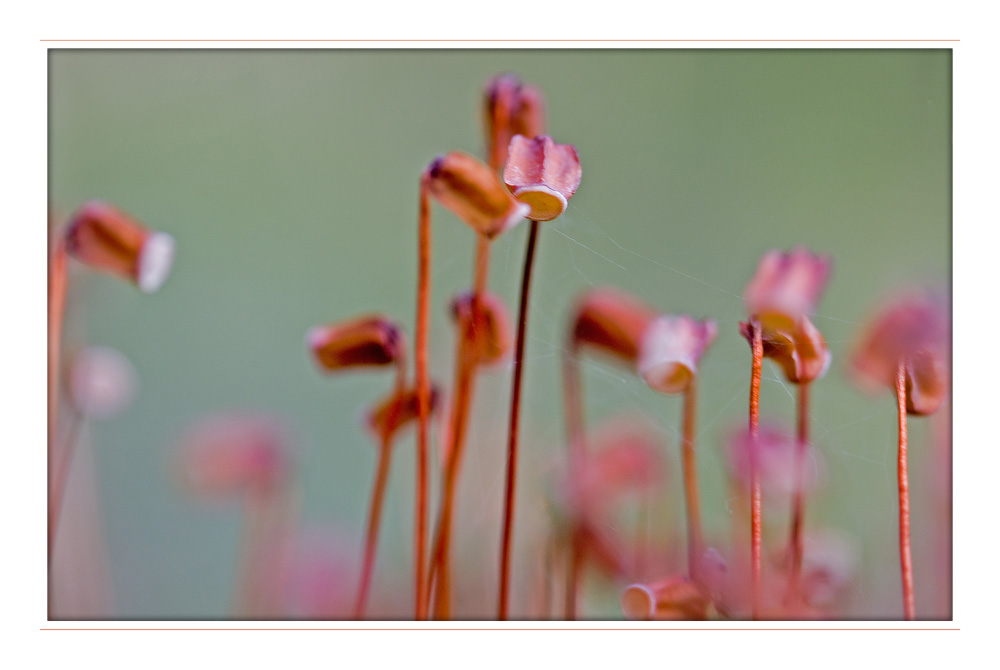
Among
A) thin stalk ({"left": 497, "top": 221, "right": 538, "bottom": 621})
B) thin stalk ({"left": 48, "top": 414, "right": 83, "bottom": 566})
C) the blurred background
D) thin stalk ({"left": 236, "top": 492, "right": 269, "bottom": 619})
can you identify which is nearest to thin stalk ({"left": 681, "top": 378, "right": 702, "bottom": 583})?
the blurred background

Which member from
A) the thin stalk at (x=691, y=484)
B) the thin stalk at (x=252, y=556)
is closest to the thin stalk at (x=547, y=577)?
the thin stalk at (x=691, y=484)

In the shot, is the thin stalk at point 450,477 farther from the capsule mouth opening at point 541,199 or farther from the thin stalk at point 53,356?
the thin stalk at point 53,356

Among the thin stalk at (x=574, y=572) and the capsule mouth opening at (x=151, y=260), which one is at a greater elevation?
the capsule mouth opening at (x=151, y=260)

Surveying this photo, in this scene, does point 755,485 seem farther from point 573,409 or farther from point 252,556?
point 252,556

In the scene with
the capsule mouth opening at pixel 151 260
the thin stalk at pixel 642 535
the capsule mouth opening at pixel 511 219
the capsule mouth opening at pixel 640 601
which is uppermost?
the capsule mouth opening at pixel 511 219

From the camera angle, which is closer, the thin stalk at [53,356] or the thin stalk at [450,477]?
the thin stalk at [450,477]
